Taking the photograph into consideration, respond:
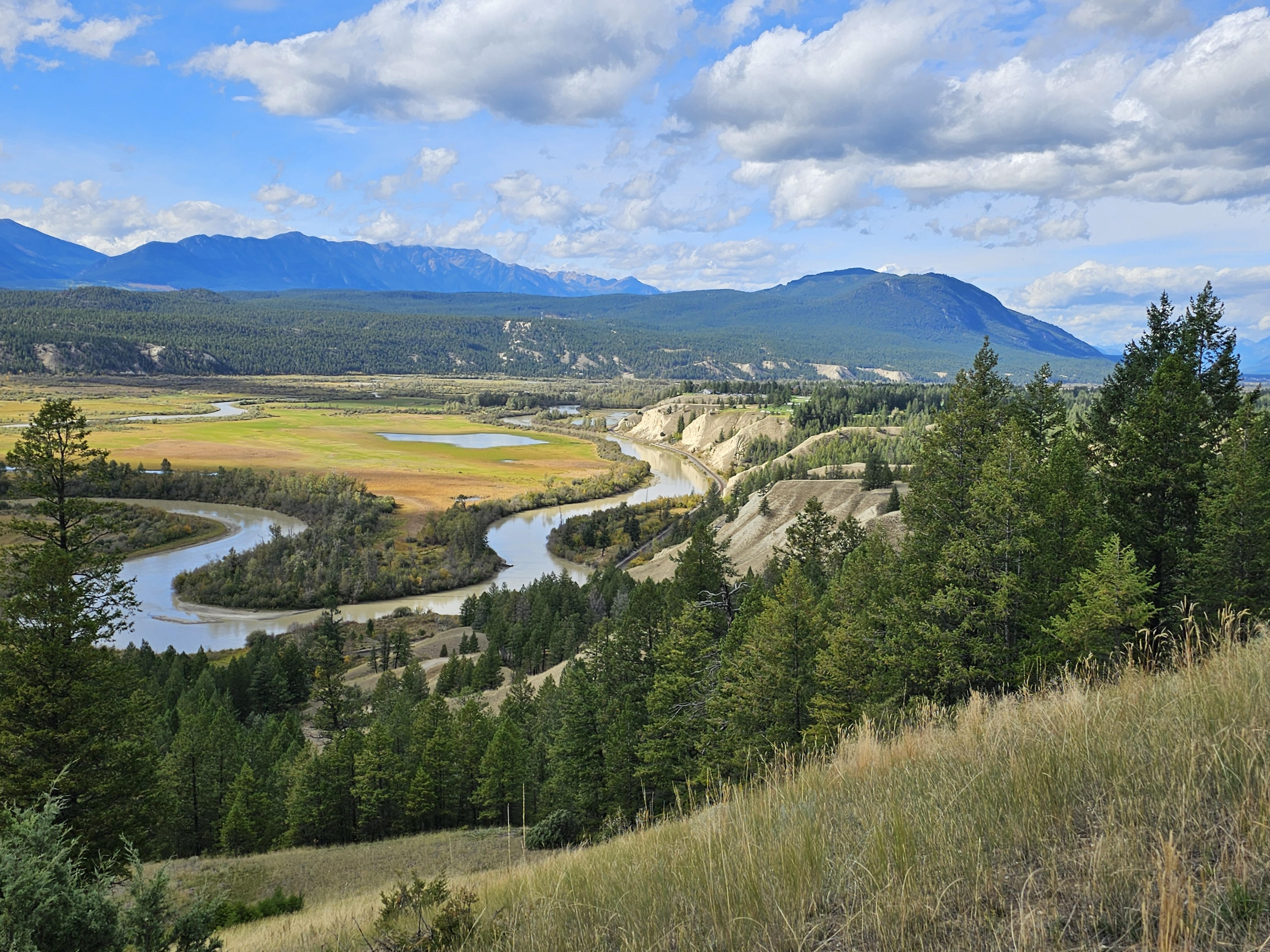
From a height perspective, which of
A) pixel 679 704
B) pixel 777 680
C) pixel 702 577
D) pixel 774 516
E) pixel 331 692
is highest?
pixel 777 680

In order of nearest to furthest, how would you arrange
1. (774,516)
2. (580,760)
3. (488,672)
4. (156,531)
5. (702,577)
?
(580,760)
(702,577)
(488,672)
(774,516)
(156,531)

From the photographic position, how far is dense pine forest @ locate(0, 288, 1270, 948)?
672 inches

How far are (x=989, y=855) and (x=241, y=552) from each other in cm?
9644

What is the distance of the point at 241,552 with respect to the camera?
87.2m

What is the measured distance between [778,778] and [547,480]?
394 ft

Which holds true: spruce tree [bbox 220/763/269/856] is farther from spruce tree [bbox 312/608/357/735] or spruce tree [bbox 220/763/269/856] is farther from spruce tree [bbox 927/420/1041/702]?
spruce tree [bbox 927/420/1041/702]

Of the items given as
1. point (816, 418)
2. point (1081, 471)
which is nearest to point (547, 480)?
point (816, 418)

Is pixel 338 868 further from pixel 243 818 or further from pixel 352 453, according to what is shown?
pixel 352 453

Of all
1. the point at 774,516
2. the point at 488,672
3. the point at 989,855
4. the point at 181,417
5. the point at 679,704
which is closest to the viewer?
the point at 989,855

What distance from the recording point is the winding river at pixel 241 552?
6806 cm

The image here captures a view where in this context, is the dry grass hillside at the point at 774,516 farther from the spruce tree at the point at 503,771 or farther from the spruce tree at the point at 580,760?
the spruce tree at the point at 580,760

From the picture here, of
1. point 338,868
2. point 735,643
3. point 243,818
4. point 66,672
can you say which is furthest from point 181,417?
point 66,672

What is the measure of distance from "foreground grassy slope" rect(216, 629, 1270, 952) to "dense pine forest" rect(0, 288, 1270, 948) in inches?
63.3

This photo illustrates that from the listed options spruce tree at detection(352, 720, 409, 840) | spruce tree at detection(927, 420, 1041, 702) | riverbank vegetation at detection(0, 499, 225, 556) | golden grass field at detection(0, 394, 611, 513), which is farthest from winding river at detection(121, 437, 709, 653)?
spruce tree at detection(927, 420, 1041, 702)
